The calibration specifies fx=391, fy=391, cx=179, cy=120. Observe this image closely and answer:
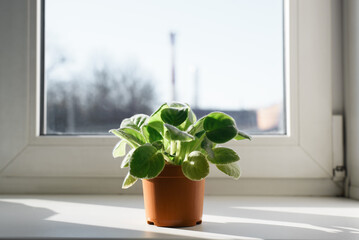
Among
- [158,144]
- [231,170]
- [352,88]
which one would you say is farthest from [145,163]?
[352,88]

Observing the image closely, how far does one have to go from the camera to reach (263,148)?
40.2 inches

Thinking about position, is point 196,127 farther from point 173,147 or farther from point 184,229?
point 184,229

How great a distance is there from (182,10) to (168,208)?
2.07ft

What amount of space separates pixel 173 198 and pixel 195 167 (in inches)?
2.8

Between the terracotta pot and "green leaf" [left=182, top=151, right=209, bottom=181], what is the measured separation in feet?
0.09

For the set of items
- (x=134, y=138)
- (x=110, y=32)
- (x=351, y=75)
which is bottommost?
(x=134, y=138)

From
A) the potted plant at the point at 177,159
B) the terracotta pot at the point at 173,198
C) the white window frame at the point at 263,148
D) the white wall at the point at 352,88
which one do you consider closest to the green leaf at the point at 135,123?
the potted plant at the point at 177,159

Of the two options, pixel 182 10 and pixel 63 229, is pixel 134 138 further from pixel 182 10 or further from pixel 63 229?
pixel 182 10

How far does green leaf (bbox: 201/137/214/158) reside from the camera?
0.61m

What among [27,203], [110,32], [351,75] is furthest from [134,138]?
[351,75]

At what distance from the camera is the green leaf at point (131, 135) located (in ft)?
2.18

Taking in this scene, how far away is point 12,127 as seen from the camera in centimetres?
105

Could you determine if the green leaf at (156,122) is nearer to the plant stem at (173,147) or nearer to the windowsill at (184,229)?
the plant stem at (173,147)

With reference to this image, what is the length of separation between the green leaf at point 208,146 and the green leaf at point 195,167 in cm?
2
